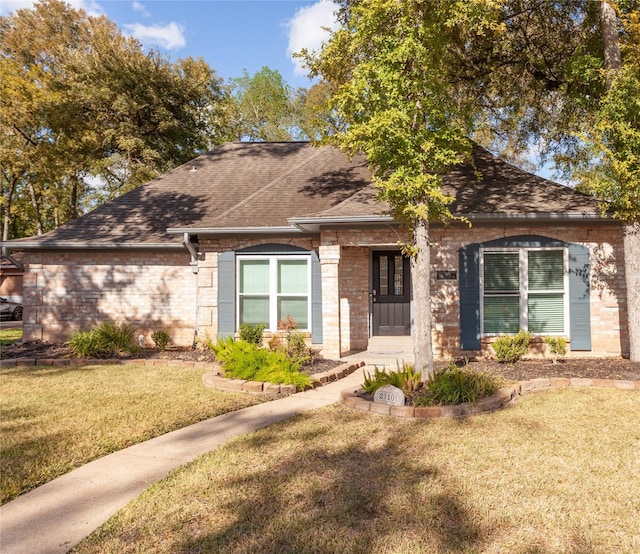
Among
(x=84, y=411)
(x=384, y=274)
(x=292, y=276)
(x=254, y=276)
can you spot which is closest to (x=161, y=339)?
(x=254, y=276)

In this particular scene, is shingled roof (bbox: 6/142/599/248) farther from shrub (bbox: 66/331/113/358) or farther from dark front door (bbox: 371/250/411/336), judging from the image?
shrub (bbox: 66/331/113/358)

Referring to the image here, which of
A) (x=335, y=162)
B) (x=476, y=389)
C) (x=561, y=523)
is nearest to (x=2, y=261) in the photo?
A: (x=335, y=162)

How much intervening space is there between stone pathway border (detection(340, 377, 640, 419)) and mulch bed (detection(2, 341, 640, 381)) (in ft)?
1.06

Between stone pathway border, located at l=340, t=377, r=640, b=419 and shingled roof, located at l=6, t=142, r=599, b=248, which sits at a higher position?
shingled roof, located at l=6, t=142, r=599, b=248


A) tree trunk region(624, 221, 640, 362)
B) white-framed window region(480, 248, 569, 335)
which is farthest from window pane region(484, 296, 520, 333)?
tree trunk region(624, 221, 640, 362)

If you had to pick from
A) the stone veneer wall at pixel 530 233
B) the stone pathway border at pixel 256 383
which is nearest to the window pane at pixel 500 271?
the stone veneer wall at pixel 530 233

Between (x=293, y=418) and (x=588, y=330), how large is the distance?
710cm

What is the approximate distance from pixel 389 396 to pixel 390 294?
623 cm

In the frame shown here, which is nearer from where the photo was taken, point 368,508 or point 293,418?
point 368,508

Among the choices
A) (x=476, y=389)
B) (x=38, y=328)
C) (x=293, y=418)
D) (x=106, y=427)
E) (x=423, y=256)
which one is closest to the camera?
(x=106, y=427)

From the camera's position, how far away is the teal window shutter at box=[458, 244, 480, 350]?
Result: 9695mm

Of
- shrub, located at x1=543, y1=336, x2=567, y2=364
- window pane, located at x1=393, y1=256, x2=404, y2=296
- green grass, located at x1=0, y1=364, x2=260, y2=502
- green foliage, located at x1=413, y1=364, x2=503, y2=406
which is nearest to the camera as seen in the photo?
green grass, located at x1=0, y1=364, x2=260, y2=502

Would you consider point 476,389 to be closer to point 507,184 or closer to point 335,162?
point 507,184

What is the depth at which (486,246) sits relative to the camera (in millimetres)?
9812
